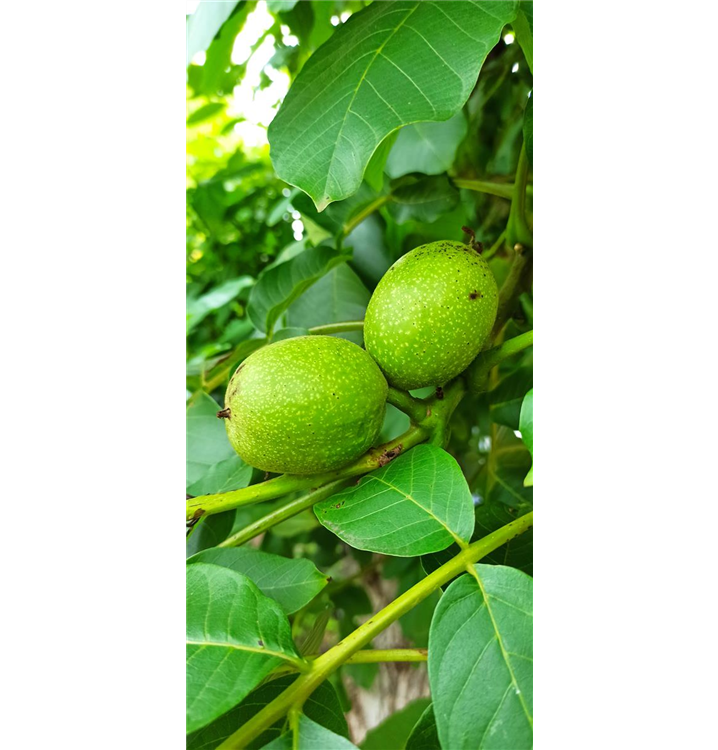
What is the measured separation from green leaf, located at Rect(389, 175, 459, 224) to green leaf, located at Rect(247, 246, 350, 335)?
0.39 ft

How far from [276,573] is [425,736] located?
21 centimetres

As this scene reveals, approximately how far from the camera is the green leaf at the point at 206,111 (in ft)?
5.11

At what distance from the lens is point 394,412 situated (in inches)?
44.5

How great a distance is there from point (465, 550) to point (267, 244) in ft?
4.73

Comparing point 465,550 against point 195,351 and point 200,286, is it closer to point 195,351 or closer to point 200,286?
point 195,351

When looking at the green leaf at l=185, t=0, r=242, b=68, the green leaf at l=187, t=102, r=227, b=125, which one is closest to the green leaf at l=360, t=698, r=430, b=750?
the green leaf at l=185, t=0, r=242, b=68

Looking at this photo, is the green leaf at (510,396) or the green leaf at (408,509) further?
the green leaf at (510,396)

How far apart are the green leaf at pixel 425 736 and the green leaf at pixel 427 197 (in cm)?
66

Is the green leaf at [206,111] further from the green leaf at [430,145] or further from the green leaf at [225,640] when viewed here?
the green leaf at [225,640]

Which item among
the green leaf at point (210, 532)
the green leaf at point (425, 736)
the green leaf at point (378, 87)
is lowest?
the green leaf at point (425, 736)

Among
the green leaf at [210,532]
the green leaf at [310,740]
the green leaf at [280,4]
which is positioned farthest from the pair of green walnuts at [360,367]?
the green leaf at [280,4]

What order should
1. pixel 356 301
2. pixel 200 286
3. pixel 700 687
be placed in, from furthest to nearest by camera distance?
pixel 200 286, pixel 356 301, pixel 700 687

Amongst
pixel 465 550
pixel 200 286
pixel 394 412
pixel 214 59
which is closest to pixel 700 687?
pixel 465 550

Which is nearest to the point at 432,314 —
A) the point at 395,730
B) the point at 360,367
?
the point at 360,367
